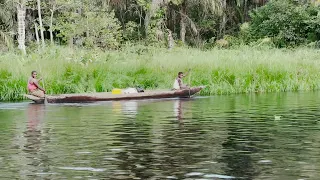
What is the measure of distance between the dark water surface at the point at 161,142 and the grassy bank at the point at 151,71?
4149 mm

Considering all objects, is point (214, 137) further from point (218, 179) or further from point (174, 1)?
point (174, 1)

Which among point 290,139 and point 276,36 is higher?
point 276,36

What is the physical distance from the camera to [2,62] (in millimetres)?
24016

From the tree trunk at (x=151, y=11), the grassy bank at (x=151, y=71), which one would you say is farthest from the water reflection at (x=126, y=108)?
the tree trunk at (x=151, y=11)

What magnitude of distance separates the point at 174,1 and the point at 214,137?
88.4 feet

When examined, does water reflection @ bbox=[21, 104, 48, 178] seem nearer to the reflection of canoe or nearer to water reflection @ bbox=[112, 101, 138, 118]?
water reflection @ bbox=[112, 101, 138, 118]

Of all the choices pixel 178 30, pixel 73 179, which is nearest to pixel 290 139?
pixel 73 179

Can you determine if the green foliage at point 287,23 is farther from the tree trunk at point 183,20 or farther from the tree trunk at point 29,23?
the tree trunk at point 29,23

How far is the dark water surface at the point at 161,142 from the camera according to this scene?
8.83 metres

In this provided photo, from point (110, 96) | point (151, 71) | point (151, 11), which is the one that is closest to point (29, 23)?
point (151, 11)

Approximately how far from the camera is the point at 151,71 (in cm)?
2536

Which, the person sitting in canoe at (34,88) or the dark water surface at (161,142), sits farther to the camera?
the person sitting in canoe at (34,88)

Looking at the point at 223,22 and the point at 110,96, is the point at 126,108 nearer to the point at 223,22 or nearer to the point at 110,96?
the point at 110,96

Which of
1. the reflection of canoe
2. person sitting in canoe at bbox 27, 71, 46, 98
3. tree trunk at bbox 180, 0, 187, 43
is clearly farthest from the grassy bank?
tree trunk at bbox 180, 0, 187, 43
